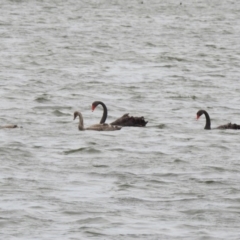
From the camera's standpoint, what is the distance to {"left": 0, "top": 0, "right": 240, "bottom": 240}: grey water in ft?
47.4

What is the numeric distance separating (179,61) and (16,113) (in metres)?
11.9

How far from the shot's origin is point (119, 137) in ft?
67.5

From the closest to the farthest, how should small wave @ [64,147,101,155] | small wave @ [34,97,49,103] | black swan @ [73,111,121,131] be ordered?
small wave @ [64,147,101,155]
black swan @ [73,111,121,131]
small wave @ [34,97,49,103]

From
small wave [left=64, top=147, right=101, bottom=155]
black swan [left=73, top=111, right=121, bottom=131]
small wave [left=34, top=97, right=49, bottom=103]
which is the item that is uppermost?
small wave [left=34, top=97, right=49, bottom=103]

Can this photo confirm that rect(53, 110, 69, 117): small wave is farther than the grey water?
Yes

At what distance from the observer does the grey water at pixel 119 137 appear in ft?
47.4

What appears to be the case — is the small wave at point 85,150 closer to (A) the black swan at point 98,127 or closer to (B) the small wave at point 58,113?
(A) the black swan at point 98,127

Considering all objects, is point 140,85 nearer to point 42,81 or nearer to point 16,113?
point 42,81

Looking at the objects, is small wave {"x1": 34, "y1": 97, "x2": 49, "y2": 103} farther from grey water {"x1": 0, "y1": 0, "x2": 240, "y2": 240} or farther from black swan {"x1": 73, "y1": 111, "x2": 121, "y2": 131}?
black swan {"x1": 73, "y1": 111, "x2": 121, "y2": 131}

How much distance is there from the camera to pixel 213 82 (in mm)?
28609

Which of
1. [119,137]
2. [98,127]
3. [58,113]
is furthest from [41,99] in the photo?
[119,137]

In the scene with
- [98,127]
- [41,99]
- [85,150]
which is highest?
[41,99]

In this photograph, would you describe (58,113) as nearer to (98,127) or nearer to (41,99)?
(41,99)

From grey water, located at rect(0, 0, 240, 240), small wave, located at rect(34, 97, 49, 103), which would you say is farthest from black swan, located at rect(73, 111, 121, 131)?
small wave, located at rect(34, 97, 49, 103)
